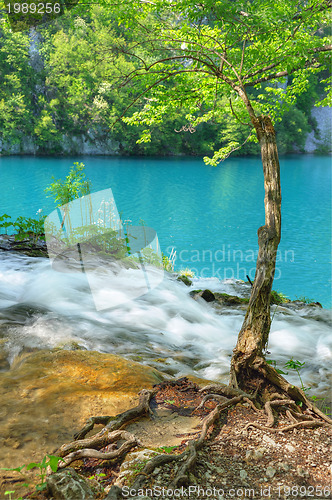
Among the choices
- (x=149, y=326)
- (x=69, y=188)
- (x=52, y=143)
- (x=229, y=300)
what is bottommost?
(x=229, y=300)

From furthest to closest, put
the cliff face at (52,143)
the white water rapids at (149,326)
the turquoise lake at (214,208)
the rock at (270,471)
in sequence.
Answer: the cliff face at (52,143)
the turquoise lake at (214,208)
the white water rapids at (149,326)
the rock at (270,471)

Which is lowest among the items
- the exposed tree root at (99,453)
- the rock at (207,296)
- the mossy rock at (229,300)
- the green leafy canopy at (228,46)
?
the mossy rock at (229,300)

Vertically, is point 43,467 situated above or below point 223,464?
above

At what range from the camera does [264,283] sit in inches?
106

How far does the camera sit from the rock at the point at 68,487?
5.18ft

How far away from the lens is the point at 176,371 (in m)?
3.67

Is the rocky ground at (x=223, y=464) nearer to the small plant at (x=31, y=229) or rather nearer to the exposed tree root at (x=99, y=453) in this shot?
the exposed tree root at (x=99, y=453)

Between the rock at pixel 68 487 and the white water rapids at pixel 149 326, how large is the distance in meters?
1.85

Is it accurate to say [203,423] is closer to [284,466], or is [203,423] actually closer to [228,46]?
[284,466]

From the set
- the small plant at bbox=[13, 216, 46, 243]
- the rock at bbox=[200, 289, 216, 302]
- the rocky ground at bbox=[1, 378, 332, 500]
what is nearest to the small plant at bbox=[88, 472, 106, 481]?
the rocky ground at bbox=[1, 378, 332, 500]

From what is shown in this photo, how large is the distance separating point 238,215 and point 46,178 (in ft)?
45.6

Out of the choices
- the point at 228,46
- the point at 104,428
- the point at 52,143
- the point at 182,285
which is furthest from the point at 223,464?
the point at 52,143

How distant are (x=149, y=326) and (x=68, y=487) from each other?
347 cm

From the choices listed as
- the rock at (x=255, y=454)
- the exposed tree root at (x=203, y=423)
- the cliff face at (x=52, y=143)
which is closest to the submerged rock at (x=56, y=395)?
the exposed tree root at (x=203, y=423)
